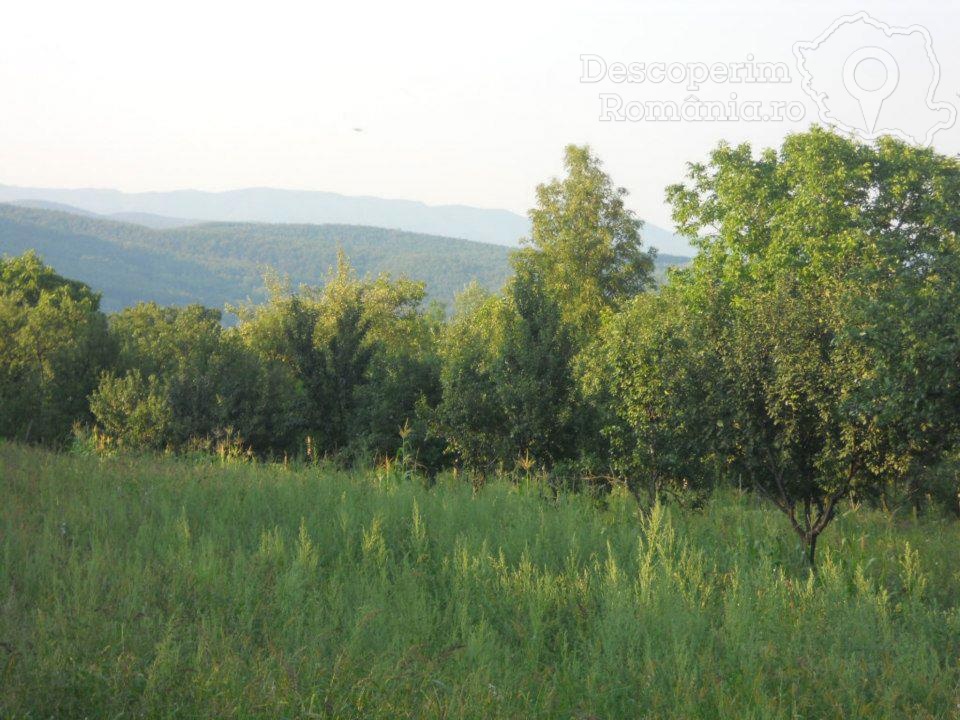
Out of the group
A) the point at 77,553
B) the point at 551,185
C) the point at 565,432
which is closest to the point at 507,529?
the point at 77,553

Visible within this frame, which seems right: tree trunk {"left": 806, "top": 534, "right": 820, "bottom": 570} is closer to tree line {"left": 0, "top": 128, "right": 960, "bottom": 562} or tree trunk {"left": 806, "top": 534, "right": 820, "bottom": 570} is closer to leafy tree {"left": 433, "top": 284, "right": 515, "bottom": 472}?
tree line {"left": 0, "top": 128, "right": 960, "bottom": 562}

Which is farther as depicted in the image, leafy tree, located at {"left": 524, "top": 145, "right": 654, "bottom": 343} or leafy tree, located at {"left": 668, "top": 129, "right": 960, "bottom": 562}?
leafy tree, located at {"left": 524, "top": 145, "right": 654, "bottom": 343}

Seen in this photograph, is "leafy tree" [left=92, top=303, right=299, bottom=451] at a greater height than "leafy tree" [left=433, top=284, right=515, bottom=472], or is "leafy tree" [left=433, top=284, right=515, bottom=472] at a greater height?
"leafy tree" [left=433, top=284, right=515, bottom=472]

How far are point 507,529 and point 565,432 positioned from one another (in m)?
6.86

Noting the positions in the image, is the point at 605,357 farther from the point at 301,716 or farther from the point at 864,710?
the point at 301,716

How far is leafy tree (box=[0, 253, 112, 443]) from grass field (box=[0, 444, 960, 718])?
16842 millimetres

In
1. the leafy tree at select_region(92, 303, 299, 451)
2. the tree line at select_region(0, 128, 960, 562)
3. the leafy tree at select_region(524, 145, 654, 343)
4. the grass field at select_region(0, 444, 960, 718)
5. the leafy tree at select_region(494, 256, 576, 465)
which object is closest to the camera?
the grass field at select_region(0, 444, 960, 718)

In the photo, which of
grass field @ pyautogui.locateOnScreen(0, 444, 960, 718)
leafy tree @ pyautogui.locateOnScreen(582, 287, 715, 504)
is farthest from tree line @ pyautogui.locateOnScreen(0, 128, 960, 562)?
grass field @ pyautogui.locateOnScreen(0, 444, 960, 718)

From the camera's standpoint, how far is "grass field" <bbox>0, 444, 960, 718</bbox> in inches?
197

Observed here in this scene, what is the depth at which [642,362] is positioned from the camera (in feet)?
36.3

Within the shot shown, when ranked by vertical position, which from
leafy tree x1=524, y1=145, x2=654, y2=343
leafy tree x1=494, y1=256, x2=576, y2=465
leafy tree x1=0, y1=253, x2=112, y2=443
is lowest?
leafy tree x1=0, y1=253, x2=112, y2=443

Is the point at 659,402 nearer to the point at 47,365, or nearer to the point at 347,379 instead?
the point at 347,379

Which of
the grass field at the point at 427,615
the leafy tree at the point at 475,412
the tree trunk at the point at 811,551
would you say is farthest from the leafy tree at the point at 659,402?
the leafy tree at the point at 475,412

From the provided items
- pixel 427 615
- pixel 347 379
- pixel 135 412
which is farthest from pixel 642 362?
pixel 135 412
